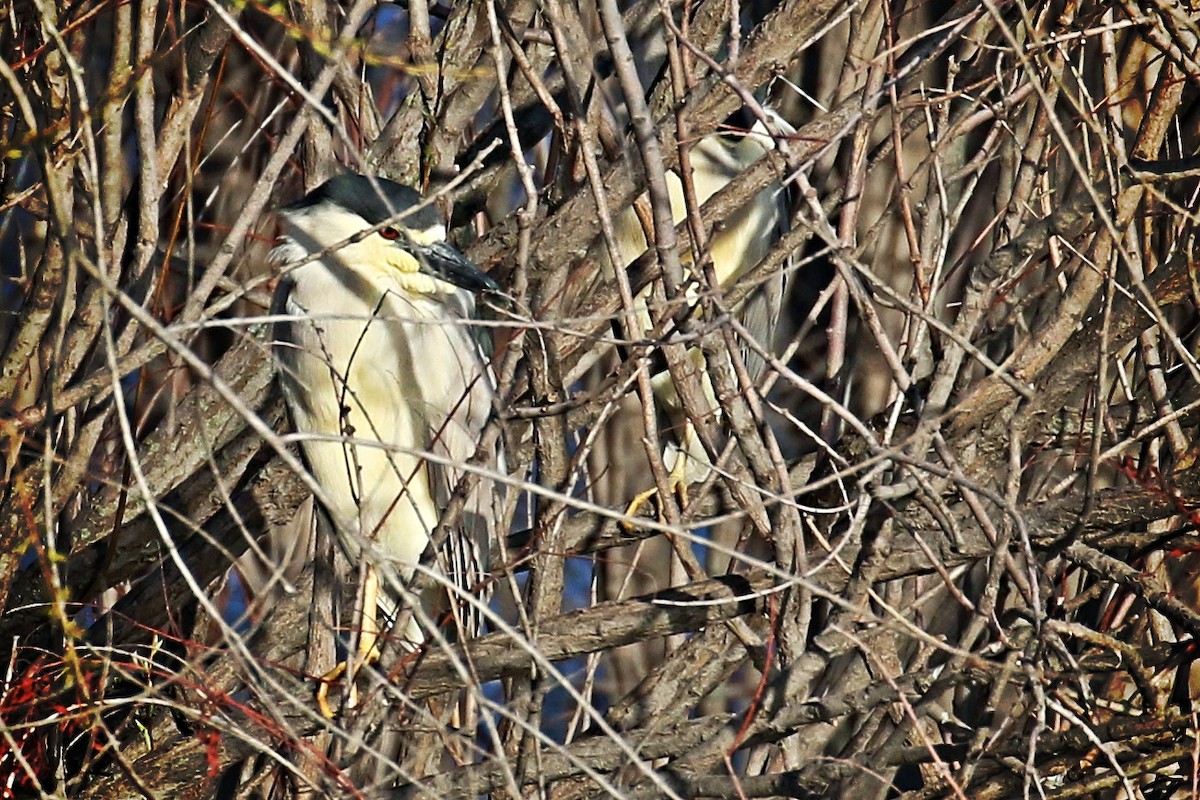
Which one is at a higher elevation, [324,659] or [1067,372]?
[1067,372]

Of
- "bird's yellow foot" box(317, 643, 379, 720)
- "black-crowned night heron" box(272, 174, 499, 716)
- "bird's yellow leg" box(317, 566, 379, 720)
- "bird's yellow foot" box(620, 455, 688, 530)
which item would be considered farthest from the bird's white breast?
"bird's yellow foot" box(620, 455, 688, 530)

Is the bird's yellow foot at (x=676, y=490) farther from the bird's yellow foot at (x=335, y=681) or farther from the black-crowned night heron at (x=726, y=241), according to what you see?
the bird's yellow foot at (x=335, y=681)

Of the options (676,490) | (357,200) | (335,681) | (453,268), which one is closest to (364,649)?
(335,681)

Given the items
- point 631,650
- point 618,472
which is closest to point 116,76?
point 618,472

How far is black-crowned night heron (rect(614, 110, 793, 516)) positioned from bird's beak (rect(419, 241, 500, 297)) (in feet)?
2.44

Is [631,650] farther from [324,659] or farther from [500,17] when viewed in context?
[500,17]

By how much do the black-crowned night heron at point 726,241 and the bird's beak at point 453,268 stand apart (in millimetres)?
744

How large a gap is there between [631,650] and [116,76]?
99.5 inches

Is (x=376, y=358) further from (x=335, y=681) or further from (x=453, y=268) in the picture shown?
(x=335, y=681)

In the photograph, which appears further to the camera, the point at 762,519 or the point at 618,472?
the point at 618,472

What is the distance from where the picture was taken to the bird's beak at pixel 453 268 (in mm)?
2703

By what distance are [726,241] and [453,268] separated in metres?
1.07

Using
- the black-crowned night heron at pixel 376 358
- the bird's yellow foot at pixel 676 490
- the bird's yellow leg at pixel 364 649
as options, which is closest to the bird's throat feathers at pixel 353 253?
the black-crowned night heron at pixel 376 358

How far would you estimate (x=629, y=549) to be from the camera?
4176 mm
